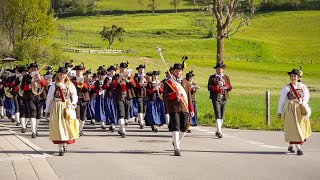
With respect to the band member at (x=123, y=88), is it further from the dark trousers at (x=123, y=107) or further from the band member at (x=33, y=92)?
the band member at (x=33, y=92)

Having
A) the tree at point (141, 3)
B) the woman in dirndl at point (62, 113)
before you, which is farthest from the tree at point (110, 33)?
the woman in dirndl at point (62, 113)

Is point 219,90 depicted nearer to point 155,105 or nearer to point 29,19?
point 155,105

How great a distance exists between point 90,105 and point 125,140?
17.1 ft

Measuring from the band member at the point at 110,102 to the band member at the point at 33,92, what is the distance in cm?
213

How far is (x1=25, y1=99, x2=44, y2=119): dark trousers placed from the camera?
18.8 meters

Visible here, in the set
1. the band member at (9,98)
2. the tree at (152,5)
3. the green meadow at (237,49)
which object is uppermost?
the tree at (152,5)

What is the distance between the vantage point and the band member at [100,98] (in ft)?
69.6

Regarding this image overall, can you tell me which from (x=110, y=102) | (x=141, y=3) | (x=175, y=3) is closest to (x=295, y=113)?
(x=110, y=102)

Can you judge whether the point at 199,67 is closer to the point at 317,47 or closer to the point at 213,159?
the point at 317,47

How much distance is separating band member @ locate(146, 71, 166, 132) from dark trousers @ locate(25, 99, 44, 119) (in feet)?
11.6

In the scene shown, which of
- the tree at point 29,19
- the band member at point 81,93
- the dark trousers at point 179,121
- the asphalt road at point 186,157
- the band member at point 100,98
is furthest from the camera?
the tree at point 29,19

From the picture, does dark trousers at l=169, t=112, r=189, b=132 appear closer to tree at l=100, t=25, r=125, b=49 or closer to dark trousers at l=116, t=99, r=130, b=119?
dark trousers at l=116, t=99, r=130, b=119

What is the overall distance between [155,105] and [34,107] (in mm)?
4059

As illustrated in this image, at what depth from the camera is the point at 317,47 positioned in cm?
10362
